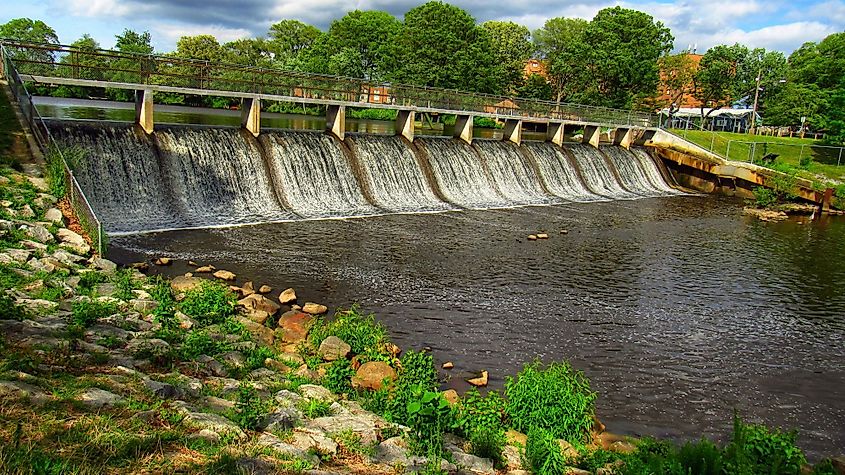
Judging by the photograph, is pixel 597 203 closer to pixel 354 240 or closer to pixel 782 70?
pixel 354 240

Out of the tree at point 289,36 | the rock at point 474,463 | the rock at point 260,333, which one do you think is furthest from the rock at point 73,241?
the tree at point 289,36

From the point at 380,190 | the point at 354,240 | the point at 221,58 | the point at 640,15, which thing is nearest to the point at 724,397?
the point at 354,240

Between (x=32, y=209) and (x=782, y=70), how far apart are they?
73539mm

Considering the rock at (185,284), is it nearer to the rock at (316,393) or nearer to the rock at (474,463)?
the rock at (316,393)

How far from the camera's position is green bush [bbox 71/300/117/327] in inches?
342

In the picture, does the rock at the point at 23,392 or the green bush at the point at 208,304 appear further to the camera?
the green bush at the point at 208,304

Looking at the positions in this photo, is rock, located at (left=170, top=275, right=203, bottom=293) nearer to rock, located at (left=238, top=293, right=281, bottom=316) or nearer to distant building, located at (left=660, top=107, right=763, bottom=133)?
rock, located at (left=238, top=293, right=281, bottom=316)

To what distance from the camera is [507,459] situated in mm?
7508

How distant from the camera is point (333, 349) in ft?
35.8

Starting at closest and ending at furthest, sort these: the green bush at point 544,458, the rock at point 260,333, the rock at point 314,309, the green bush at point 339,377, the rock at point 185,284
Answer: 1. the green bush at point 544,458
2. the green bush at point 339,377
3. the rock at point 260,333
4. the rock at point 185,284
5. the rock at point 314,309

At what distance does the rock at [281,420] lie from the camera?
21.9 ft

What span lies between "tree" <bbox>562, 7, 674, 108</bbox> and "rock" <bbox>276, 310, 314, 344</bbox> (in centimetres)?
5575

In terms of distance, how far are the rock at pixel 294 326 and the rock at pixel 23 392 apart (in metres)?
5.88

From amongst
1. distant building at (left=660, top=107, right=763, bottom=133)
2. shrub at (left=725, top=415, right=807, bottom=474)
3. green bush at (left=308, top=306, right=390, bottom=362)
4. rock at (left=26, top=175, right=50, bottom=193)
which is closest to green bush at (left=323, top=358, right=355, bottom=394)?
green bush at (left=308, top=306, right=390, bottom=362)
